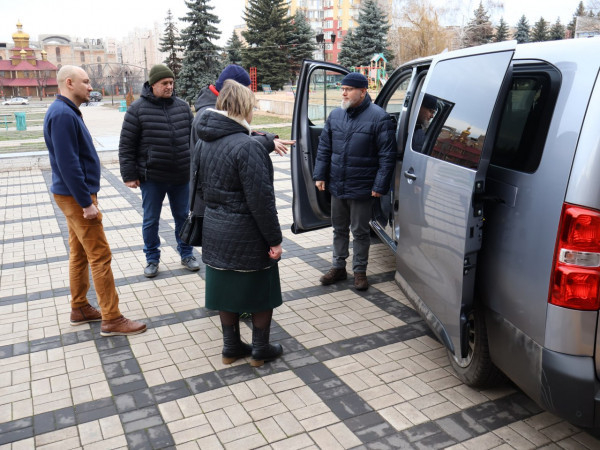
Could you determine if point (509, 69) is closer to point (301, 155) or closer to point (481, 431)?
point (481, 431)

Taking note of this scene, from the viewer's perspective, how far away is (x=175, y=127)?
5.10 meters

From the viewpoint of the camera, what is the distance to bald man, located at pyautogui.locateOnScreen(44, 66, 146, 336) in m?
3.71

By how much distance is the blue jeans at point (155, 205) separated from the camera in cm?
525

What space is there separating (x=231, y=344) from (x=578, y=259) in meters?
2.26

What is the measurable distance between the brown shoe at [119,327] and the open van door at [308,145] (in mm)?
1908

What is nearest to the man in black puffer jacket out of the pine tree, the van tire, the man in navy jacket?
the man in navy jacket

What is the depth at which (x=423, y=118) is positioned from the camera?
371cm

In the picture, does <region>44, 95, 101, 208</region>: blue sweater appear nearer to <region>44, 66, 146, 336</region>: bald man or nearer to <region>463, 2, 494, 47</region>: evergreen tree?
<region>44, 66, 146, 336</region>: bald man

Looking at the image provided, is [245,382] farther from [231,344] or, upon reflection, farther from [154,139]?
[154,139]

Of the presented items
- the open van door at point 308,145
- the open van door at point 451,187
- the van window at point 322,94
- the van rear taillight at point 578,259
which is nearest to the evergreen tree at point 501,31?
the van window at point 322,94

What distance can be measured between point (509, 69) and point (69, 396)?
3.08 m

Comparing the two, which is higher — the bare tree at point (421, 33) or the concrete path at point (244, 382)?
the bare tree at point (421, 33)

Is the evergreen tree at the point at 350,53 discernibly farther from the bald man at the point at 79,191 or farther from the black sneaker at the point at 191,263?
the bald man at the point at 79,191

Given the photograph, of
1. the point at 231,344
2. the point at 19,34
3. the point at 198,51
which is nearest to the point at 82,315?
the point at 231,344
